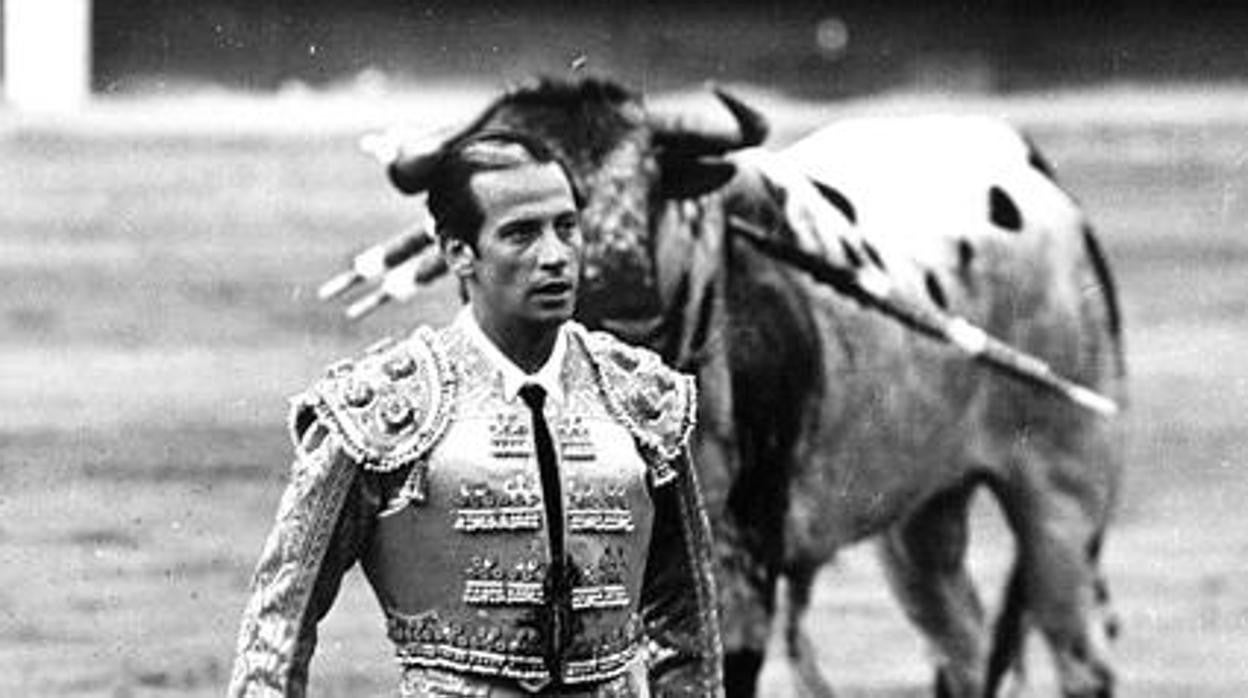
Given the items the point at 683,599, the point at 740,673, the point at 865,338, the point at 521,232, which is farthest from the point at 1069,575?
the point at 521,232

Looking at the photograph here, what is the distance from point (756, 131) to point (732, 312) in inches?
12.6

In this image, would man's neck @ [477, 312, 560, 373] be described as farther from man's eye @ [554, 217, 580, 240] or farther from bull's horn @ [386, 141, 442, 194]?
bull's horn @ [386, 141, 442, 194]

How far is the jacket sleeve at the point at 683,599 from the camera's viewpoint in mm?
4668

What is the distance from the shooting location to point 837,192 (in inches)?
320

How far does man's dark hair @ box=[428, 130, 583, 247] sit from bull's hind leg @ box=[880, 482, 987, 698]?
4334 millimetres

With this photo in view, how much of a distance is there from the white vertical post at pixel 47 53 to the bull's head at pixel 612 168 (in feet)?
10.4

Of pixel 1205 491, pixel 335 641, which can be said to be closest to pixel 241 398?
pixel 335 641

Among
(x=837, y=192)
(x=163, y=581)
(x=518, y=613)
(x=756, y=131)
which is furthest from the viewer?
(x=163, y=581)

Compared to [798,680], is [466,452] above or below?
above

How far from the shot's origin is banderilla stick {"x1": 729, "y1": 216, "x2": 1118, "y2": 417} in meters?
7.61

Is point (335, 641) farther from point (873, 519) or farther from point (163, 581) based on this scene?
point (873, 519)

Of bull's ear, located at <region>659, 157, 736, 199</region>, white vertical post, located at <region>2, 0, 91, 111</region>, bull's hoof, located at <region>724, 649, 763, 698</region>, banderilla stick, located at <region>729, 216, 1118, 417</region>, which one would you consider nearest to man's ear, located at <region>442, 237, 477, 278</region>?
bull's ear, located at <region>659, 157, 736, 199</region>

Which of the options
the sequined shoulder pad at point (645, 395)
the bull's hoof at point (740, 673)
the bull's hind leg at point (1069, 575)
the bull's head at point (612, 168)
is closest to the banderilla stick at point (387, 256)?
the bull's head at point (612, 168)

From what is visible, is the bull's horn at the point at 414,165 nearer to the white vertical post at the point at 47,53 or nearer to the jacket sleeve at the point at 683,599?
the jacket sleeve at the point at 683,599
